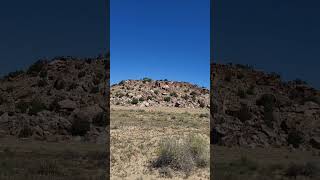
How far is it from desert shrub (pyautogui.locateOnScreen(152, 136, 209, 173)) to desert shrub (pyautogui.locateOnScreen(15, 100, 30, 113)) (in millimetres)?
19254

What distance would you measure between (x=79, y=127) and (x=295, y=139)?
1349cm

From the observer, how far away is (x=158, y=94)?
79.4 meters

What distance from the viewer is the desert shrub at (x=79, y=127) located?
33906 millimetres

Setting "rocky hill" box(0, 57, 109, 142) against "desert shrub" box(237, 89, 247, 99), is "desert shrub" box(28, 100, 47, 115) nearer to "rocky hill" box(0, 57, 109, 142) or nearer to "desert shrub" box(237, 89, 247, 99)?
"rocky hill" box(0, 57, 109, 142)

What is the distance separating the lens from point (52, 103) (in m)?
40.2

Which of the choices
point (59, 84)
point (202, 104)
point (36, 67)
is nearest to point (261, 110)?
point (59, 84)

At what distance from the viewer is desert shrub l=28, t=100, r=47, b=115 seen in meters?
37.8

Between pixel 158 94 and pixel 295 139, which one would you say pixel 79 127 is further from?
pixel 158 94

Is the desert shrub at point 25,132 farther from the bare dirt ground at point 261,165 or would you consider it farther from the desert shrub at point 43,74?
the desert shrub at point 43,74

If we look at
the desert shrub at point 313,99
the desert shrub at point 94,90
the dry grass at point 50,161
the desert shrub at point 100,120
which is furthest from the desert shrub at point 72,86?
the desert shrub at point 313,99

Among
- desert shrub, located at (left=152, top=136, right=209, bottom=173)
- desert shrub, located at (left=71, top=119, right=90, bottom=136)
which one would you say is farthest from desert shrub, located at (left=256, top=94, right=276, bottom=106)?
desert shrub, located at (left=152, top=136, right=209, bottom=173)

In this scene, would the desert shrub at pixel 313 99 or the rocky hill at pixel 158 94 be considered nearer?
the desert shrub at pixel 313 99

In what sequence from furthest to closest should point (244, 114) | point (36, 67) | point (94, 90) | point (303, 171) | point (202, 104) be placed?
point (202, 104), point (36, 67), point (94, 90), point (244, 114), point (303, 171)

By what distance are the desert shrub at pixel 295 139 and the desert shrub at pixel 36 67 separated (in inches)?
1060
